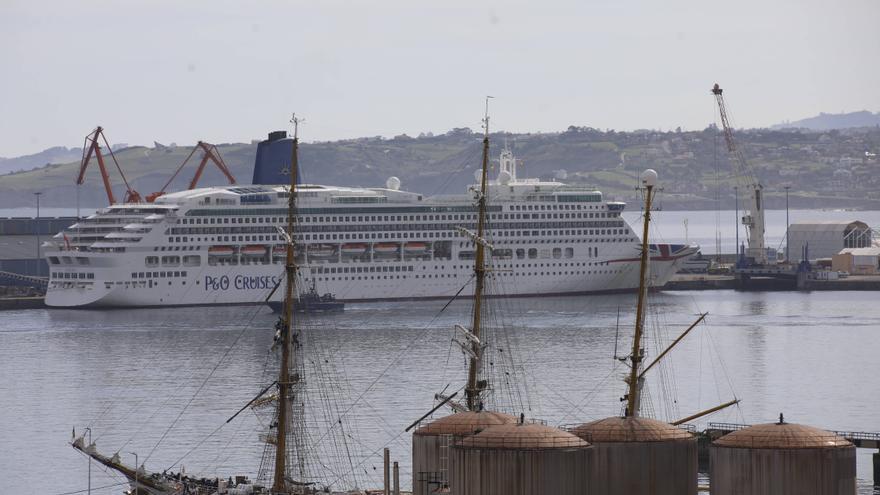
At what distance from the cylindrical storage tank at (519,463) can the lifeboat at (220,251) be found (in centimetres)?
7791

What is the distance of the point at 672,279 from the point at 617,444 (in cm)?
9379

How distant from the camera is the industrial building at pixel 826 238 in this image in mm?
147750

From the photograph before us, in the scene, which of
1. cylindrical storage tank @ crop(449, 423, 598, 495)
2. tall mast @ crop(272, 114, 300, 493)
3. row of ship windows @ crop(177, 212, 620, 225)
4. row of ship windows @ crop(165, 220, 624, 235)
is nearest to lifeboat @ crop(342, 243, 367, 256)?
row of ship windows @ crop(165, 220, 624, 235)

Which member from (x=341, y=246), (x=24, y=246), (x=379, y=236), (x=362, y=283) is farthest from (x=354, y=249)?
(x=24, y=246)

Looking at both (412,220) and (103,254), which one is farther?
(412,220)

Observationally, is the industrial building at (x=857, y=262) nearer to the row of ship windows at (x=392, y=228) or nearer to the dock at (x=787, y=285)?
the dock at (x=787, y=285)

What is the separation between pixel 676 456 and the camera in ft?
129

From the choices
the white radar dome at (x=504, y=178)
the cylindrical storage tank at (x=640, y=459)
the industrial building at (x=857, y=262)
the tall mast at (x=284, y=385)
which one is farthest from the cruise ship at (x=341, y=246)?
the cylindrical storage tank at (x=640, y=459)

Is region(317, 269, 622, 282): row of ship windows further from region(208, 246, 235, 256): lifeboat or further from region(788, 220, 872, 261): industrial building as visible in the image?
region(788, 220, 872, 261): industrial building

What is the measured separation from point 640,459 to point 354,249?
78.4 m

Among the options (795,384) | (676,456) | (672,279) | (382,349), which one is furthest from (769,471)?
(672,279)

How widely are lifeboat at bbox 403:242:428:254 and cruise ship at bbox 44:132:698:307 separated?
0.10m

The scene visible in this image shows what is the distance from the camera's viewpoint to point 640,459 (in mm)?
38969

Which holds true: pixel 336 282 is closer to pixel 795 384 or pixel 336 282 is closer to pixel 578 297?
pixel 578 297
